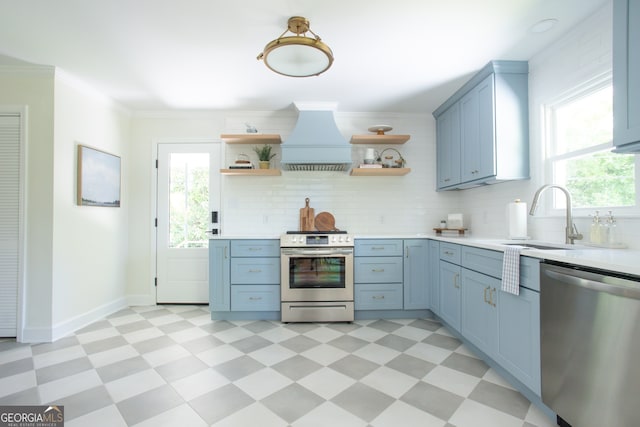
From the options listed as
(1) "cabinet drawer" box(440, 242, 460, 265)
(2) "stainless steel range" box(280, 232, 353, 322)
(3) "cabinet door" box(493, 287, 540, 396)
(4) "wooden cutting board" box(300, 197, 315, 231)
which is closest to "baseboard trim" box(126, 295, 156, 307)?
(2) "stainless steel range" box(280, 232, 353, 322)

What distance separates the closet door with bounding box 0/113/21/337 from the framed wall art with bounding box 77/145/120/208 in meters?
0.46

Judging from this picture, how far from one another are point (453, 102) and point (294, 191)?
2.16 metres

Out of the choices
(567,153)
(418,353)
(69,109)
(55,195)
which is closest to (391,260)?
(418,353)

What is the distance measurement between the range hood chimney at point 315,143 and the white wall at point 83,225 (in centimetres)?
208

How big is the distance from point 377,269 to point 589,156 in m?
2.04

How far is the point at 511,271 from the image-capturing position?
6.26ft

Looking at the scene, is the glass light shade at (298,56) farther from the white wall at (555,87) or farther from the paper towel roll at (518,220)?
the paper towel roll at (518,220)

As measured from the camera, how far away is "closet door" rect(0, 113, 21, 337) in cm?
274

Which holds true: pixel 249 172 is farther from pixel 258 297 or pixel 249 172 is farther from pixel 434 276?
pixel 434 276

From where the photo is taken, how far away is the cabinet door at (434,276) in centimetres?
317

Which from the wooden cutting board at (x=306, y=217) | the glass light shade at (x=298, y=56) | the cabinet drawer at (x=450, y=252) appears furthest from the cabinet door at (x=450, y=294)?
the glass light shade at (x=298, y=56)

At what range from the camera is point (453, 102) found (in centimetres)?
340

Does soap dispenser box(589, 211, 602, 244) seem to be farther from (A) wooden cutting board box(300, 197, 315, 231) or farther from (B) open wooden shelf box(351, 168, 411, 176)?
(A) wooden cutting board box(300, 197, 315, 231)

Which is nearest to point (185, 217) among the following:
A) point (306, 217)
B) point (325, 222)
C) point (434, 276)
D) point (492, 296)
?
point (306, 217)
